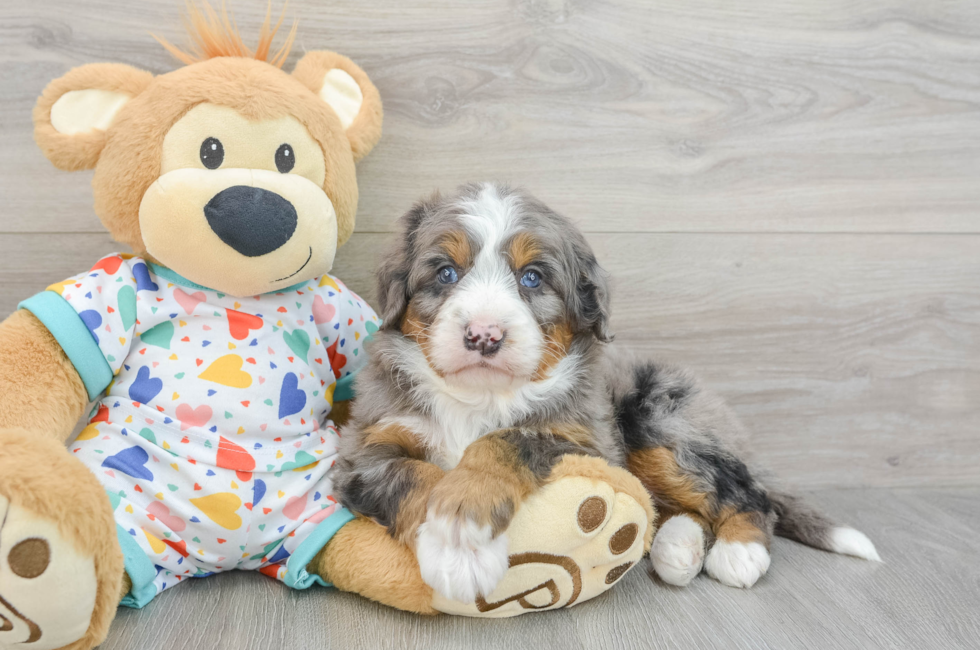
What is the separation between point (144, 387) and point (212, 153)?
55 centimetres

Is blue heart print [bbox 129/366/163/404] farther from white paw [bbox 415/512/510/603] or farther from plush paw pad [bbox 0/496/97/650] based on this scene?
white paw [bbox 415/512/510/603]

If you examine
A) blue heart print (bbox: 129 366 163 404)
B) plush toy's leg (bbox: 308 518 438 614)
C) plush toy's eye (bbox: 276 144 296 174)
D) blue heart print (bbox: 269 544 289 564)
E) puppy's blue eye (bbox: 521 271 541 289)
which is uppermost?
plush toy's eye (bbox: 276 144 296 174)

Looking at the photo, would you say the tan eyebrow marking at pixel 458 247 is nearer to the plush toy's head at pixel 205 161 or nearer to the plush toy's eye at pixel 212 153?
the plush toy's head at pixel 205 161

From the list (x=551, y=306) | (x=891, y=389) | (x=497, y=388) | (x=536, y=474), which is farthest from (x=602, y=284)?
(x=891, y=389)

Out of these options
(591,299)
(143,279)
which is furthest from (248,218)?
(591,299)

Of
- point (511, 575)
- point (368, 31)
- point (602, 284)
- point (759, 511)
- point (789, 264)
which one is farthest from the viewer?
point (789, 264)

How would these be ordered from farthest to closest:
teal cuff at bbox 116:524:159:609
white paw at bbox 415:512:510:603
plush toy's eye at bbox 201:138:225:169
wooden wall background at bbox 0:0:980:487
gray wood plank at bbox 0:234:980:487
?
1. gray wood plank at bbox 0:234:980:487
2. wooden wall background at bbox 0:0:980:487
3. plush toy's eye at bbox 201:138:225:169
4. teal cuff at bbox 116:524:159:609
5. white paw at bbox 415:512:510:603

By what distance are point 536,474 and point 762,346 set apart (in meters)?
1.30

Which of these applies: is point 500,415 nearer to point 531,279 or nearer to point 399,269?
point 531,279

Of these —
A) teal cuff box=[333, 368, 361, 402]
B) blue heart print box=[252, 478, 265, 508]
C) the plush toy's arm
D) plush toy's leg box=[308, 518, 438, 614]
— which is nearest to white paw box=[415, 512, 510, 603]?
plush toy's leg box=[308, 518, 438, 614]

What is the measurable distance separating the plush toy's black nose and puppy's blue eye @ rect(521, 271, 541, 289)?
0.55 m

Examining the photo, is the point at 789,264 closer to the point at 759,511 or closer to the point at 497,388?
the point at 759,511

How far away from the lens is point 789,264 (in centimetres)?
243

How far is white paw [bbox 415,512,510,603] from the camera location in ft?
4.49
